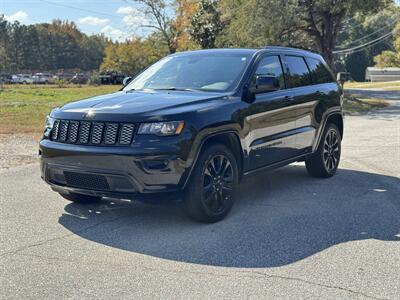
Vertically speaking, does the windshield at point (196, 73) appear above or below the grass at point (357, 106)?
above

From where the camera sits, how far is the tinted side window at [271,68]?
6438 millimetres

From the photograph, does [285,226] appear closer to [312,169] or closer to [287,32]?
[312,169]

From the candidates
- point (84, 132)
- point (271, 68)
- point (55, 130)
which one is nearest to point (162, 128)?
point (84, 132)

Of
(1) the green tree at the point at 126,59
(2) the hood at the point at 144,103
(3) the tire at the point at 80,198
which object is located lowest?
(3) the tire at the point at 80,198

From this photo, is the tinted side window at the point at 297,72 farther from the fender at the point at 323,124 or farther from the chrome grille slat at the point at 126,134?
the chrome grille slat at the point at 126,134

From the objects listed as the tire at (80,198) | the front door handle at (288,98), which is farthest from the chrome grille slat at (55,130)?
the front door handle at (288,98)

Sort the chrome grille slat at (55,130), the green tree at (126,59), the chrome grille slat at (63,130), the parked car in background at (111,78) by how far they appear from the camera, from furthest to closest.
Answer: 1. the parked car in background at (111,78)
2. the green tree at (126,59)
3. the chrome grille slat at (55,130)
4. the chrome grille slat at (63,130)

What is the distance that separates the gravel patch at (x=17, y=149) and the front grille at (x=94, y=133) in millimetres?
3905

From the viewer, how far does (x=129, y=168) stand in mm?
5008

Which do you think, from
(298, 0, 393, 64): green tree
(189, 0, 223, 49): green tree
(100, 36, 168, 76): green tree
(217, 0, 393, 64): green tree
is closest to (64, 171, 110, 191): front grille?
(217, 0, 393, 64): green tree

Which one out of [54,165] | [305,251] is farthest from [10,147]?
[305,251]

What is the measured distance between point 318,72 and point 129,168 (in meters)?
3.95

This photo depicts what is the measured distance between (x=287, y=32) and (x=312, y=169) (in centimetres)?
1771

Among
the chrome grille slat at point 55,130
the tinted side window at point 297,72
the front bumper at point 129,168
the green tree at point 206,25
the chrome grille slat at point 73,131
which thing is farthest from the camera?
the green tree at point 206,25
